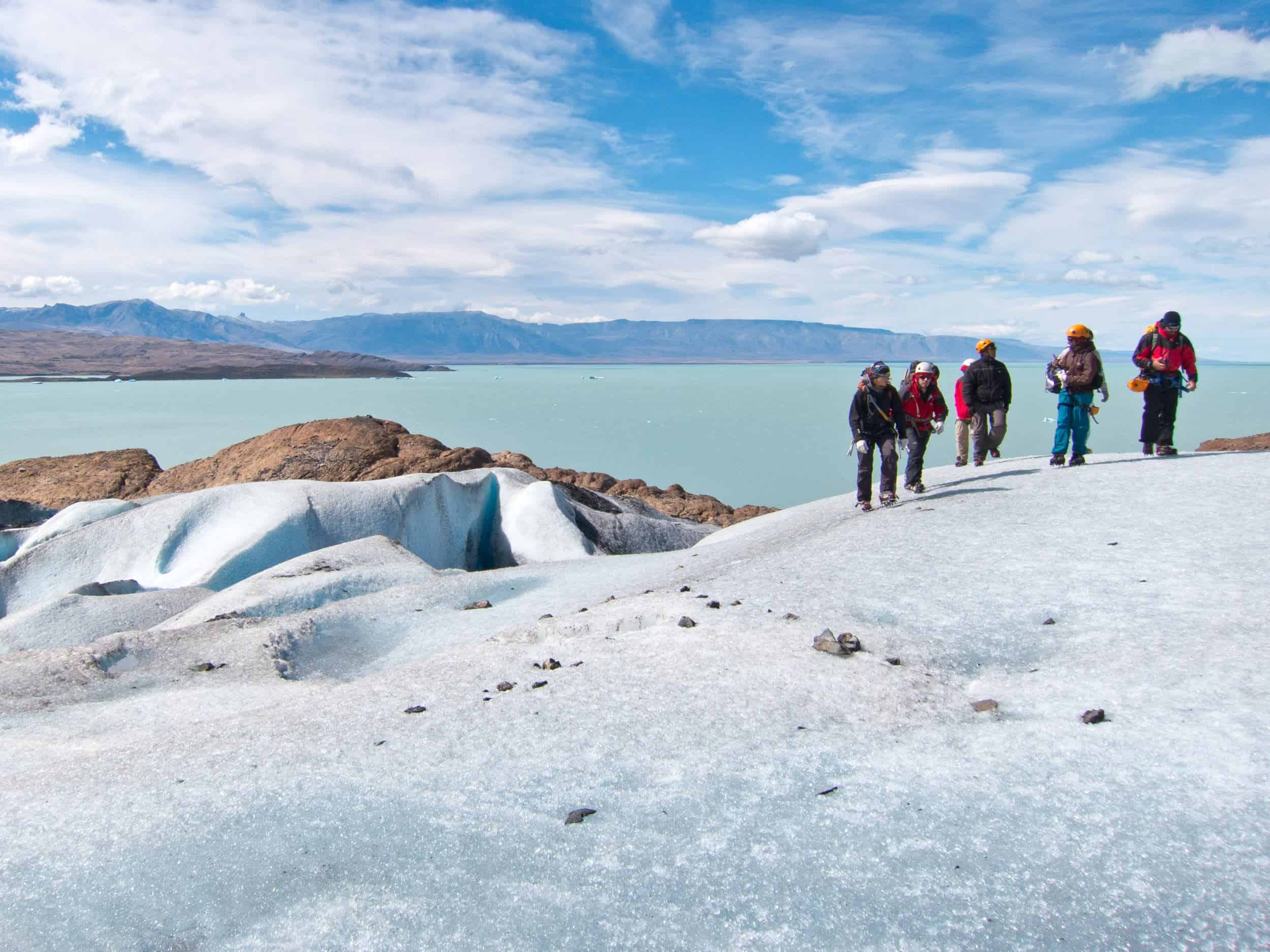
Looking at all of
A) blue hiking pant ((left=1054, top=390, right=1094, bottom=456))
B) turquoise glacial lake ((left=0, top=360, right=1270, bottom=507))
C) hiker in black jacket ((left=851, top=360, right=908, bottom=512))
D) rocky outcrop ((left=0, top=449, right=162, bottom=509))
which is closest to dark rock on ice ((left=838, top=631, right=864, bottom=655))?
hiker in black jacket ((left=851, top=360, right=908, bottom=512))

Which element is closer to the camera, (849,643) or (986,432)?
(849,643)

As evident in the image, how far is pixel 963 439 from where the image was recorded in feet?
40.0

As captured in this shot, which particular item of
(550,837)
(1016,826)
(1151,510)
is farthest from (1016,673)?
(1151,510)

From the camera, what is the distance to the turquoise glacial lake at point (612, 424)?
36250 millimetres

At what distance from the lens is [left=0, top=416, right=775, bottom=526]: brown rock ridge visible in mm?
14938

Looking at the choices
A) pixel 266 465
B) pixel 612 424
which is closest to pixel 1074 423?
pixel 266 465

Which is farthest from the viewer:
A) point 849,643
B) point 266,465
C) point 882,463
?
point 266,465

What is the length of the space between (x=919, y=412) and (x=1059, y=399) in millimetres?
1494

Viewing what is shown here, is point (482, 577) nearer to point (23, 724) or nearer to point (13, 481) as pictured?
point (23, 724)

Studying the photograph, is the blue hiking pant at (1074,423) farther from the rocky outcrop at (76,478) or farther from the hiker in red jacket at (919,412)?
the rocky outcrop at (76,478)

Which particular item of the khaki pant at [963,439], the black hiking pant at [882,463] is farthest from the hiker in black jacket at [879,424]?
the khaki pant at [963,439]

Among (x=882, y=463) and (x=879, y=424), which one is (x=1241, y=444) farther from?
(x=879, y=424)

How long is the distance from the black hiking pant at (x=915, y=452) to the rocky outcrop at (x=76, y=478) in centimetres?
1275

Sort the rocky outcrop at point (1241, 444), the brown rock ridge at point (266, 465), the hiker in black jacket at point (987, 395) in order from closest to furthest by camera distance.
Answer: the hiker in black jacket at point (987, 395) < the brown rock ridge at point (266, 465) < the rocky outcrop at point (1241, 444)
